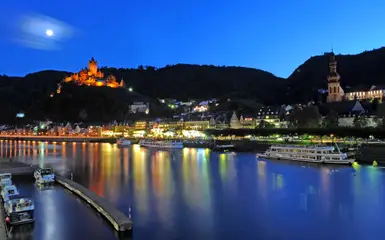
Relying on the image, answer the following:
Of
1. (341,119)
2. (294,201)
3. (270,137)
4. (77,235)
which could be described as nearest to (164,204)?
(77,235)

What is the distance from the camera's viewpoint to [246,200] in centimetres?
2189

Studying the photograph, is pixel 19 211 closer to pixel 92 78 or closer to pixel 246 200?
pixel 246 200

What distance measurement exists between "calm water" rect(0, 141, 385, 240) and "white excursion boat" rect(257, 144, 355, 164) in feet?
11.3

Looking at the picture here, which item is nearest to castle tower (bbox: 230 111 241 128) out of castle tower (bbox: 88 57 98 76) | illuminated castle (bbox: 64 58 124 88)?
illuminated castle (bbox: 64 58 124 88)

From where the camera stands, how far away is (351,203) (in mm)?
21047

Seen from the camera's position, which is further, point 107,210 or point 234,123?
point 234,123

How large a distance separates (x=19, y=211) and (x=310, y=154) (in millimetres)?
30464

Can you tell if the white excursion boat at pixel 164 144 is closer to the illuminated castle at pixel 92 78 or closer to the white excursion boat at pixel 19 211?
the white excursion boat at pixel 19 211

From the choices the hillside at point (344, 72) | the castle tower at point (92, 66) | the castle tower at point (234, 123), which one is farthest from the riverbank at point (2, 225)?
the castle tower at point (92, 66)

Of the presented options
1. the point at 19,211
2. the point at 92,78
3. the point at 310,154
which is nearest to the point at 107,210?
the point at 19,211

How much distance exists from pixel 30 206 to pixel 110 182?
11.3 m

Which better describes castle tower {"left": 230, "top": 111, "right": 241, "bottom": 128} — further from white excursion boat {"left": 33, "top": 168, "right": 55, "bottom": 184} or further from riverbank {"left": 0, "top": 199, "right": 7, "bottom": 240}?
riverbank {"left": 0, "top": 199, "right": 7, "bottom": 240}

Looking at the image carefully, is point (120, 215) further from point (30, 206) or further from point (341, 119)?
point (341, 119)

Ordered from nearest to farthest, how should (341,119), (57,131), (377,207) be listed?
1. (377,207)
2. (341,119)
3. (57,131)
